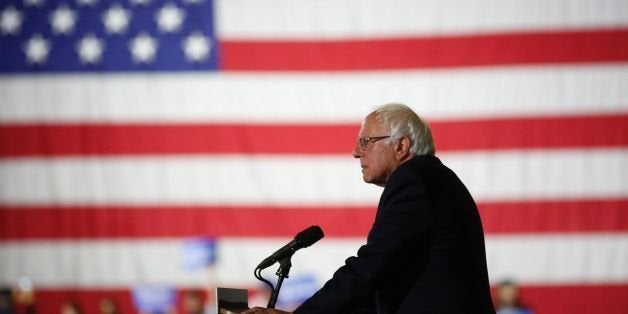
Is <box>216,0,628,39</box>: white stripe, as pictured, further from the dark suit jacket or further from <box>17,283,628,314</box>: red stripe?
the dark suit jacket

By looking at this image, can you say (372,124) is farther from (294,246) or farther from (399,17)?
(399,17)

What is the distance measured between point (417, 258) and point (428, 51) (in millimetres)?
4842

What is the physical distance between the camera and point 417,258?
86.7 inches

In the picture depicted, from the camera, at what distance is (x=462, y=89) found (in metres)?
6.79

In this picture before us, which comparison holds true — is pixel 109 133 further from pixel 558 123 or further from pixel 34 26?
pixel 558 123

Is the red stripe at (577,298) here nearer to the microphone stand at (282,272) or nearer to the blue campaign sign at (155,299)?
the blue campaign sign at (155,299)

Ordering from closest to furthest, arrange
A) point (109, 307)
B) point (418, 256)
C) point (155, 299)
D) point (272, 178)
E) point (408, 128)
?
point (418, 256)
point (408, 128)
point (109, 307)
point (155, 299)
point (272, 178)

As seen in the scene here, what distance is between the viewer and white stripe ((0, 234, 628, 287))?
6.66m

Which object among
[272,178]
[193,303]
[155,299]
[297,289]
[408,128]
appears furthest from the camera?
[272,178]

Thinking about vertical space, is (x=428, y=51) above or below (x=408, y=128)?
above

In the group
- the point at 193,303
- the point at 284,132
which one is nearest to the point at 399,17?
the point at 284,132

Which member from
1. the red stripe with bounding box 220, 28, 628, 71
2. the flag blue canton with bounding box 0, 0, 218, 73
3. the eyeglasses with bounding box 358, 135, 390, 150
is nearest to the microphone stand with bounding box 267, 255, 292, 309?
the eyeglasses with bounding box 358, 135, 390, 150

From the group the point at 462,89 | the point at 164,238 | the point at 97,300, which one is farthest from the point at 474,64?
the point at 97,300

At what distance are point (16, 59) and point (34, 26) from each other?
305 millimetres
